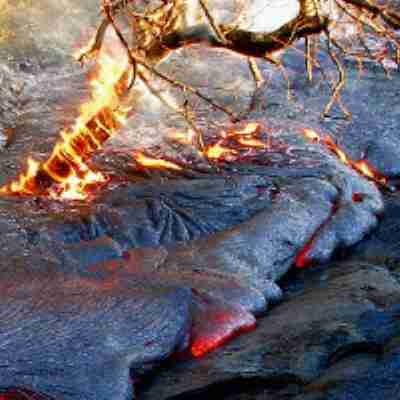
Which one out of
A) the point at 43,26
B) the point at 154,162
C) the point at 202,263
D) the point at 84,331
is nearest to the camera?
the point at 84,331

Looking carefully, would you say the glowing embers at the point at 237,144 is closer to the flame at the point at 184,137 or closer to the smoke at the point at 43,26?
the flame at the point at 184,137

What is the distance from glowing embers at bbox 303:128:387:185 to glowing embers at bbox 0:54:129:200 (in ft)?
6.99

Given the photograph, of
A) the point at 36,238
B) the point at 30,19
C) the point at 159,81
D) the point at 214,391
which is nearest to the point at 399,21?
the point at 214,391

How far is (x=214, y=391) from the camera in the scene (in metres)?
3.76

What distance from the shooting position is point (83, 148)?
717 centimetres

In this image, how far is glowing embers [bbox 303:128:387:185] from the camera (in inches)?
294

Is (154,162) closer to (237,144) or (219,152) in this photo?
(219,152)

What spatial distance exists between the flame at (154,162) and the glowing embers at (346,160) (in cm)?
170

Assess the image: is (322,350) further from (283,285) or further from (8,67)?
(8,67)

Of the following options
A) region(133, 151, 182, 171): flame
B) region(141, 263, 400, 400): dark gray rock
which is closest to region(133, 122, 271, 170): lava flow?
region(133, 151, 182, 171): flame

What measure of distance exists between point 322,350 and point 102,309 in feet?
4.79

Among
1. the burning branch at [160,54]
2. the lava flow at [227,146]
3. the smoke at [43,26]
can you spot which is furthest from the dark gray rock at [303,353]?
the smoke at [43,26]

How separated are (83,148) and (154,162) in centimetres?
94

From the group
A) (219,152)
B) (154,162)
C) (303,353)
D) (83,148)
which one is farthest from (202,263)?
(83,148)
